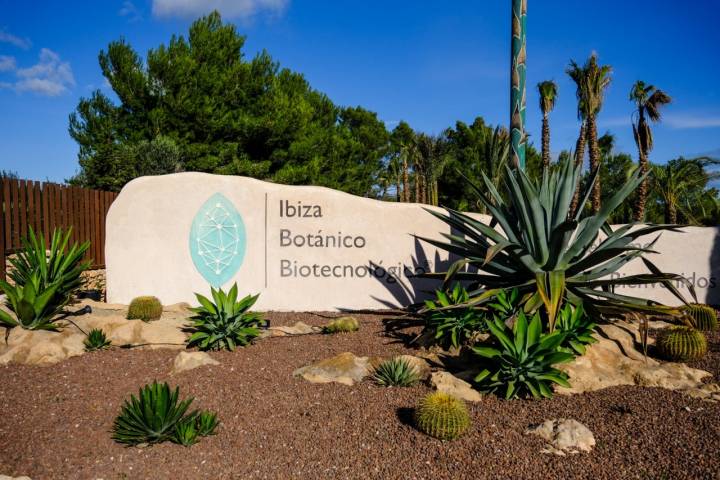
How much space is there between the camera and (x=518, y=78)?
268 inches

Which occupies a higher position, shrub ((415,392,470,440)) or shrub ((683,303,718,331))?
shrub ((683,303,718,331))

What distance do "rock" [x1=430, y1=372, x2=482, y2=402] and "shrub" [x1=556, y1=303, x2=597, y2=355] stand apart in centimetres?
101

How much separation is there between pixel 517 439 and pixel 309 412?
1551 millimetres

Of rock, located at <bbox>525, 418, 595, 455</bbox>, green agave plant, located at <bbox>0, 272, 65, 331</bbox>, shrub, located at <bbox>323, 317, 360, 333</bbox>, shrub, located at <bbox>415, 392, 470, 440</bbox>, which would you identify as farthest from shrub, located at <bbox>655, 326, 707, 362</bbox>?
green agave plant, located at <bbox>0, 272, 65, 331</bbox>

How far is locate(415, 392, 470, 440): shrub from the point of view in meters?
3.42

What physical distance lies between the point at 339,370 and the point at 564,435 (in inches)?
81.0

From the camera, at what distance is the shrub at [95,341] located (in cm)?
557

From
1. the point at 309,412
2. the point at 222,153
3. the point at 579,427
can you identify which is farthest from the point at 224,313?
the point at 222,153

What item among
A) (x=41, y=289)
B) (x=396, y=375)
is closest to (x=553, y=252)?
(x=396, y=375)

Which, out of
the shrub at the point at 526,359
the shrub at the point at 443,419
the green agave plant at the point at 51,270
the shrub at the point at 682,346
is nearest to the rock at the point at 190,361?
the green agave plant at the point at 51,270

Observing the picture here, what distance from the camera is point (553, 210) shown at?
5672mm

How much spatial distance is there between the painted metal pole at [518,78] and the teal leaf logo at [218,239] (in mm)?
4302

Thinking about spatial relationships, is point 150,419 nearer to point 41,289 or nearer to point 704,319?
point 41,289

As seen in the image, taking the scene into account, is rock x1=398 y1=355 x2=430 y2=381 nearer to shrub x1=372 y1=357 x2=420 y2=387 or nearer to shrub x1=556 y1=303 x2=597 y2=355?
shrub x1=372 y1=357 x2=420 y2=387
